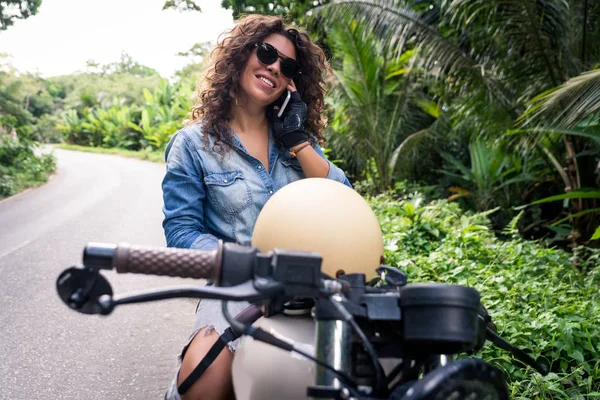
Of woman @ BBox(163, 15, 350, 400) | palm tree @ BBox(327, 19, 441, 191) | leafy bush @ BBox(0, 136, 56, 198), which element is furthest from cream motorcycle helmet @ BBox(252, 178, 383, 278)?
leafy bush @ BBox(0, 136, 56, 198)

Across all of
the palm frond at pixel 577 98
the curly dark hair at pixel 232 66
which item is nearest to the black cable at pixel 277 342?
the curly dark hair at pixel 232 66

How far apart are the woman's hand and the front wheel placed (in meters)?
1.35

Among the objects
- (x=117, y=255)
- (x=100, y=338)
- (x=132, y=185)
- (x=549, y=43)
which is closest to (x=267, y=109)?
(x=117, y=255)

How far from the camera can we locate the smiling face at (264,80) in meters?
2.33

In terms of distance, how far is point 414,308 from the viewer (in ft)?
3.72

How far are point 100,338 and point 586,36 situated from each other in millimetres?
5903

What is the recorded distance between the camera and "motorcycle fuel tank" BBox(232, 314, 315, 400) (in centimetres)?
129

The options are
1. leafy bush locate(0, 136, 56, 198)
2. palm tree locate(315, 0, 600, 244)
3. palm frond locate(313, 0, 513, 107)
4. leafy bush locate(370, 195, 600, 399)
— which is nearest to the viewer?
leafy bush locate(370, 195, 600, 399)

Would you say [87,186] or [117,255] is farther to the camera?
[87,186]

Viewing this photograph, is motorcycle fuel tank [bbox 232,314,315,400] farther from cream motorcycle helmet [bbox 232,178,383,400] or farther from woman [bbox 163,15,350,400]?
woman [bbox 163,15,350,400]

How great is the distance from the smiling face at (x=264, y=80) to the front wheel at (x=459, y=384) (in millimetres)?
1484

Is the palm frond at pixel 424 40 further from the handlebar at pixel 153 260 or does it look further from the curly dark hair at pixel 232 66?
the handlebar at pixel 153 260

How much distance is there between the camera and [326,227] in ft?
4.34

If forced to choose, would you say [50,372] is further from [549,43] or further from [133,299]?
[549,43]
